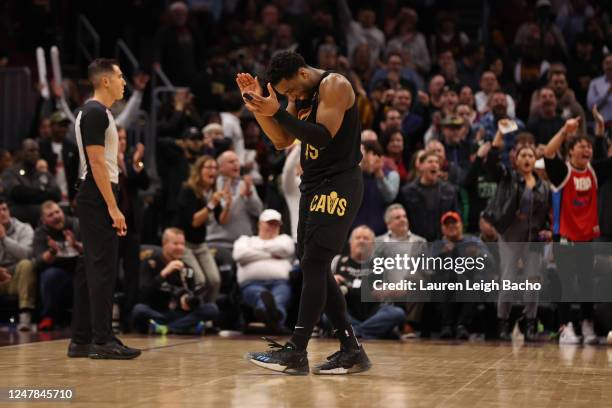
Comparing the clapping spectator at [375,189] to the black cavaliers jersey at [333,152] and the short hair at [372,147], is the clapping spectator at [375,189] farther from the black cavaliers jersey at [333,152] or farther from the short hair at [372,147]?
the black cavaliers jersey at [333,152]

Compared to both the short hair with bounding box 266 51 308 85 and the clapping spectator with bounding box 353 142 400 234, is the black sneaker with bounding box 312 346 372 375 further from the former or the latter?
the clapping spectator with bounding box 353 142 400 234

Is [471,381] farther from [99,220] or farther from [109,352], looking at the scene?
[99,220]

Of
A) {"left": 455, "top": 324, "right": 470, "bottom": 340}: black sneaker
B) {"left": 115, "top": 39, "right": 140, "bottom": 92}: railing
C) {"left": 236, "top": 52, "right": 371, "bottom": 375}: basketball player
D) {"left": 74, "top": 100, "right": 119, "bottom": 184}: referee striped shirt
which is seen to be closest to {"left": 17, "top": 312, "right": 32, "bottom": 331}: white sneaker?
{"left": 74, "top": 100, "right": 119, "bottom": 184}: referee striped shirt

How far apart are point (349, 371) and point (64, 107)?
8.04 meters

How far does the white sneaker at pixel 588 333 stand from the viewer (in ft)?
31.7

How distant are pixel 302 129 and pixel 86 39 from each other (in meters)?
11.2

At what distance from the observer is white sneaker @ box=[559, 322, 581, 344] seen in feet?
31.6

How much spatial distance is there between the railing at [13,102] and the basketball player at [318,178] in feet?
28.8

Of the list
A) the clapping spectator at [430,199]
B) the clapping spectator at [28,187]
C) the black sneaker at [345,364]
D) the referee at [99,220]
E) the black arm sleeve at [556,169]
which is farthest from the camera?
the clapping spectator at [28,187]

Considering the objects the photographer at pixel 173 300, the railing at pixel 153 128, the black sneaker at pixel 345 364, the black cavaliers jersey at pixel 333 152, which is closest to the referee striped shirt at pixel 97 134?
the black cavaliers jersey at pixel 333 152

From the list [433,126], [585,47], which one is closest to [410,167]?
[433,126]

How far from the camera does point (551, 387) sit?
233 inches

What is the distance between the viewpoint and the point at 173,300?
10633mm

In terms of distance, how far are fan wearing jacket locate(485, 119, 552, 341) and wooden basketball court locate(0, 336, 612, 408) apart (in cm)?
162
